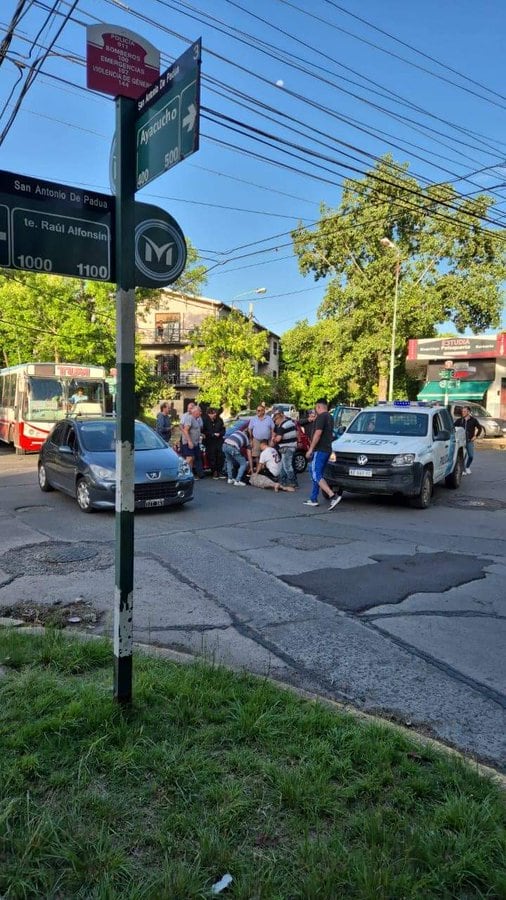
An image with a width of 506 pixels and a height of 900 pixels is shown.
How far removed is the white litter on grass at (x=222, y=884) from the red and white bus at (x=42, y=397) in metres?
18.1

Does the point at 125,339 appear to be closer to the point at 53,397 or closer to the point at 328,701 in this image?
the point at 328,701

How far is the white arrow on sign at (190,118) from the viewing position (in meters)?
2.48

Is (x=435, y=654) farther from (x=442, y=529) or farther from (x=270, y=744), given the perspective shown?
(x=442, y=529)

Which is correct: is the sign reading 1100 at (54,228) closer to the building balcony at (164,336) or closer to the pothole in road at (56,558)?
the pothole in road at (56,558)

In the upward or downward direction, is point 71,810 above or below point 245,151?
below

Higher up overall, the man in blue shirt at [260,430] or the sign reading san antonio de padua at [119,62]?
the sign reading san antonio de padua at [119,62]

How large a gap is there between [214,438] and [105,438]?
13.8 ft

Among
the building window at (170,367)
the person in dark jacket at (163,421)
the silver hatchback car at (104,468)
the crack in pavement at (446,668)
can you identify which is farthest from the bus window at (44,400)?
the building window at (170,367)

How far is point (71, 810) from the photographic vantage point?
2381 millimetres

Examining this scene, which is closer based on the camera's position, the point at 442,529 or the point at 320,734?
the point at 320,734

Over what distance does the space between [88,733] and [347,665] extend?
191 cm

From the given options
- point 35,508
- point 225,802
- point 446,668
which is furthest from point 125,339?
point 35,508

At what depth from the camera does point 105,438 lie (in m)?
10.5

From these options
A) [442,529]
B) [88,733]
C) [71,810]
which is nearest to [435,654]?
[88,733]
